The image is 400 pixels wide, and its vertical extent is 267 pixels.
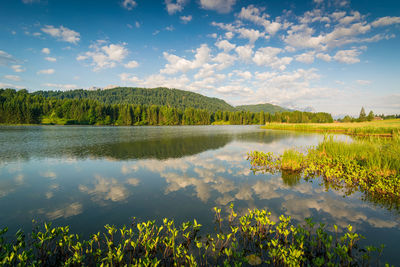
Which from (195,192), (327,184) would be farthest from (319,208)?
(195,192)

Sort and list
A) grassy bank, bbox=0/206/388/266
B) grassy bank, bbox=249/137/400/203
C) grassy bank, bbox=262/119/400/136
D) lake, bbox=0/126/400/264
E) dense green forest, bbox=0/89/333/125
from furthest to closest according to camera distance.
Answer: dense green forest, bbox=0/89/333/125 < grassy bank, bbox=262/119/400/136 < grassy bank, bbox=249/137/400/203 < lake, bbox=0/126/400/264 < grassy bank, bbox=0/206/388/266

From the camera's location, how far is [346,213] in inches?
331

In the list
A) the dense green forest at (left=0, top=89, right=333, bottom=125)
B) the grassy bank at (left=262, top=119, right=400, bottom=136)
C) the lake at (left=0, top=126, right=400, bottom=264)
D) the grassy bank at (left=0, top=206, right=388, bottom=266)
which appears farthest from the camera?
the dense green forest at (left=0, top=89, right=333, bottom=125)

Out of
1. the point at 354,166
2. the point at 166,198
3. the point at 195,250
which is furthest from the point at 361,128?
the point at 195,250

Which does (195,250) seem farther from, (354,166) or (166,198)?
Result: (354,166)

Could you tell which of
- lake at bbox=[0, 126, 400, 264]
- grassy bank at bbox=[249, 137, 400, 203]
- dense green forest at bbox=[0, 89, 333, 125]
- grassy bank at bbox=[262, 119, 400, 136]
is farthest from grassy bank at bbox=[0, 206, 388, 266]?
dense green forest at bbox=[0, 89, 333, 125]

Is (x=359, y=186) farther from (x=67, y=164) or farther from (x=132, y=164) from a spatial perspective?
(x=67, y=164)

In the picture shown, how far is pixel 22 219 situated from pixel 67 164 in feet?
37.3

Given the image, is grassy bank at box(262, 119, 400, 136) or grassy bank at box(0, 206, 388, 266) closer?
grassy bank at box(0, 206, 388, 266)

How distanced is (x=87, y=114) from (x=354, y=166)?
163 metres

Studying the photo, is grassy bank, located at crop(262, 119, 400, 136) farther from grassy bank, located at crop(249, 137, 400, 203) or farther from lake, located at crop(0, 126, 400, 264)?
lake, located at crop(0, 126, 400, 264)

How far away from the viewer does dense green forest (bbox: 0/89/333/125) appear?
114625mm

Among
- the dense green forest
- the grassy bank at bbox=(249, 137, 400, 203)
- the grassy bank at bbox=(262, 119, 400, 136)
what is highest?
the dense green forest

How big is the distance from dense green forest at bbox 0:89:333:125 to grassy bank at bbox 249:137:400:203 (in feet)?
484
